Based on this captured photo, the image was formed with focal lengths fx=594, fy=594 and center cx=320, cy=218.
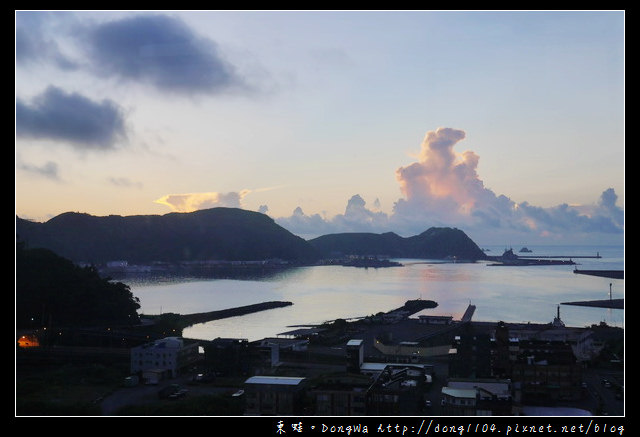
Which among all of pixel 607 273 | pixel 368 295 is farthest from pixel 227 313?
pixel 607 273

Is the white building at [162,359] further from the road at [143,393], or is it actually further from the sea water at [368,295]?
the sea water at [368,295]

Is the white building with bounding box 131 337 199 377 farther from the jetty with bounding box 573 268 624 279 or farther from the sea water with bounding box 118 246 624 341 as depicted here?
the jetty with bounding box 573 268 624 279

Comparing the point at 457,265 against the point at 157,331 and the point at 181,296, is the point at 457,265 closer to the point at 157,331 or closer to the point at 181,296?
Result: the point at 181,296

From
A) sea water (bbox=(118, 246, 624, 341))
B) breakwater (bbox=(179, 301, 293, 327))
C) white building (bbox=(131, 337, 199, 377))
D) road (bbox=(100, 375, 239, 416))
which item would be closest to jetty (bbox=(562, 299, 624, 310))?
sea water (bbox=(118, 246, 624, 341))

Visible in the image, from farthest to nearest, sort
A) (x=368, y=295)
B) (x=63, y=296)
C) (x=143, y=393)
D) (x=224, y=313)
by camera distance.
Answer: (x=368, y=295), (x=224, y=313), (x=63, y=296), (x=143, y=393)

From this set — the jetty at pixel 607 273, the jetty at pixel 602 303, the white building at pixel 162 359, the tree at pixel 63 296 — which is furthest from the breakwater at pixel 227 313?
the jetty at pixel 607 273

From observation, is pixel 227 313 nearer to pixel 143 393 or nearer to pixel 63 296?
pixel 63 296

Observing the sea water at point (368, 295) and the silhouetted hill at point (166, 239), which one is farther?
the silhouetted hill at point (166, 239)
